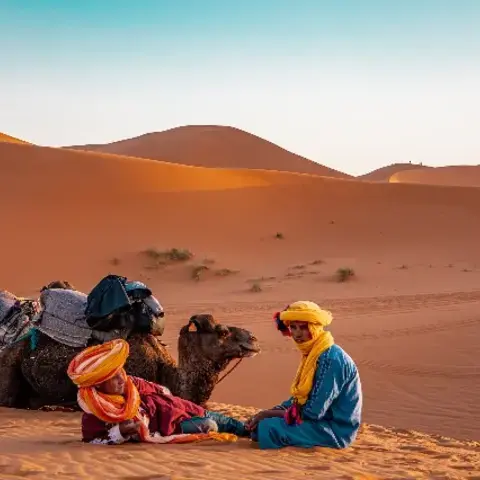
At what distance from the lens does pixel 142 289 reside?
7.89 metres

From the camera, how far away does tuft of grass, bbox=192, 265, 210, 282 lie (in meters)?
22.3

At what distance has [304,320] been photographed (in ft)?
18.4

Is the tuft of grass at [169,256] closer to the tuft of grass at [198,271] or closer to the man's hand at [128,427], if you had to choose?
the tuft of grass at [198,271]

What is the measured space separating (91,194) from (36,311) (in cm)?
2462

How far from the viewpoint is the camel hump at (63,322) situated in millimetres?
7746

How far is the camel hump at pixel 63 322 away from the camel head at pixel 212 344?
3.71ft

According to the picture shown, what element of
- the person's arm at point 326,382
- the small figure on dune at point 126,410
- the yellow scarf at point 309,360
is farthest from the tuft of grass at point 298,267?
the person's arm at point 326,382

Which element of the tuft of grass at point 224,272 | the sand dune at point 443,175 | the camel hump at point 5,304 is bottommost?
→ the tuft of grass at point 224,272

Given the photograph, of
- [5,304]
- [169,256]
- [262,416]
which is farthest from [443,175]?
[262,416]

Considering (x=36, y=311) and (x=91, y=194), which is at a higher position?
(x=91, y=194)

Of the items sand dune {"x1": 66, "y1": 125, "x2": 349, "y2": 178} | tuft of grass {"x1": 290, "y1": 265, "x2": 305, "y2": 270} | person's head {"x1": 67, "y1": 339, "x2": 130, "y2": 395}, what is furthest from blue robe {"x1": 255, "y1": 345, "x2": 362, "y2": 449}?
sand dune {"x1": 66, "y1": 125, "x2": 349, "y2": 178}

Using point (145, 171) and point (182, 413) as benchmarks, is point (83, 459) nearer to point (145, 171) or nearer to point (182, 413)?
point (182, 413)

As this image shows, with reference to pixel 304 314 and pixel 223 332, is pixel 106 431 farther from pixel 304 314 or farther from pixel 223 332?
pixel 223 332

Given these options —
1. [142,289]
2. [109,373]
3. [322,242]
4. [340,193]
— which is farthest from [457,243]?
[109,373]
